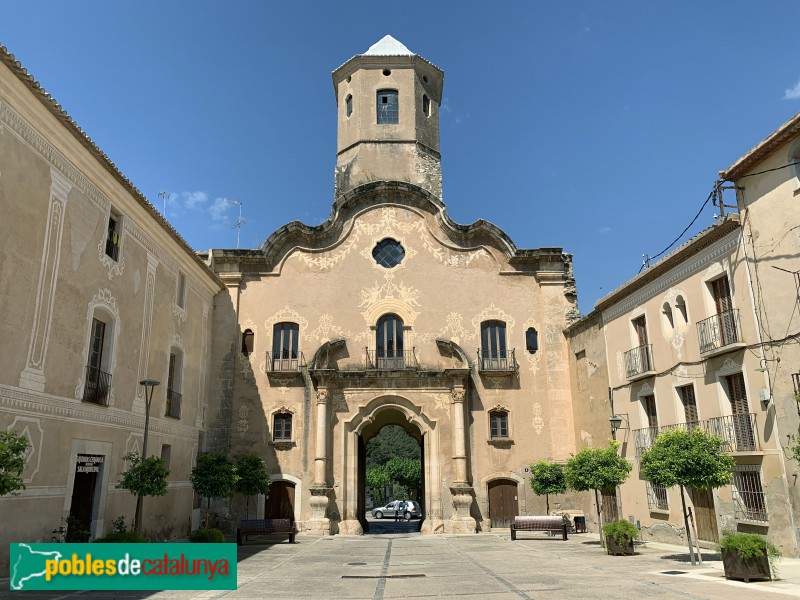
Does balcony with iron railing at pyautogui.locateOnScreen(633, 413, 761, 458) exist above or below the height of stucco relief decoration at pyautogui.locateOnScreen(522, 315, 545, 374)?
below

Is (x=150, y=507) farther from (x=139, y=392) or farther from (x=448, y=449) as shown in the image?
(x=448, y=449)

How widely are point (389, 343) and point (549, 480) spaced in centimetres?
834

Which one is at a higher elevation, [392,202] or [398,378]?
[392,202]

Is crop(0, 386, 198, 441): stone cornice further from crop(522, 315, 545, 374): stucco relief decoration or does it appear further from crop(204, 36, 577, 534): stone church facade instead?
crop(522, 315, 545, 374): stucco relief decoration

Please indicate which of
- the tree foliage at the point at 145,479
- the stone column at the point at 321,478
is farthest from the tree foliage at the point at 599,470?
the tree foliage at the point at 145,479

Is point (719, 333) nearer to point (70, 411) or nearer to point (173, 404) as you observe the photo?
point (70, 411)

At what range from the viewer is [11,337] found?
41.3ft

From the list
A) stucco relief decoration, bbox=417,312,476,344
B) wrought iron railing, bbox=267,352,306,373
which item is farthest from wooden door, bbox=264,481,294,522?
stucco relief decoration, bbox=417,312,476,344

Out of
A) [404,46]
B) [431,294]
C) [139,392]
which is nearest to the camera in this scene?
[139,392]

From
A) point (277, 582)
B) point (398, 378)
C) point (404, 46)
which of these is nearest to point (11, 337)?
point (277, 582)

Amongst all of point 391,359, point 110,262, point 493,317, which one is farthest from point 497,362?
point 110,262

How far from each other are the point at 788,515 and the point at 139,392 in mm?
16995

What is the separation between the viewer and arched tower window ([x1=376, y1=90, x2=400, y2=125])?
1227 inches

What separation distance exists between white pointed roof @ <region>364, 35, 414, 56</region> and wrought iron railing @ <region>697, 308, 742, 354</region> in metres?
21.1
